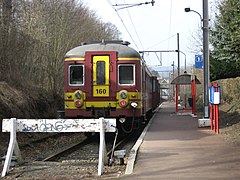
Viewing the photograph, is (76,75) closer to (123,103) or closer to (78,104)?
(78,104)

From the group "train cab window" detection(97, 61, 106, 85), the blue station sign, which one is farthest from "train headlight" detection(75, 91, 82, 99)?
the blue station sign

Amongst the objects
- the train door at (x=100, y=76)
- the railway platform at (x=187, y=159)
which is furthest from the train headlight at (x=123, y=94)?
the railway platform at (x=187, y=159)

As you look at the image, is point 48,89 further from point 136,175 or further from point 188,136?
point 136,175

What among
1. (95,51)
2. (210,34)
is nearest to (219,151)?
(95,51)

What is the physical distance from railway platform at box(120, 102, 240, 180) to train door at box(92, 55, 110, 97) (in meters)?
2.23

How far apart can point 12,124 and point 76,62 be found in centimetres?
681

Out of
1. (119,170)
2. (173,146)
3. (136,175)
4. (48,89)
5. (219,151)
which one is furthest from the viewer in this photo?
(48,89)

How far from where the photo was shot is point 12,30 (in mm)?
20906

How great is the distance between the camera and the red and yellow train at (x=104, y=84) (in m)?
16.4

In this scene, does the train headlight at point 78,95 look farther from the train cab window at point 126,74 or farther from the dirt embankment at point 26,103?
the dirt embankment at point 26,103

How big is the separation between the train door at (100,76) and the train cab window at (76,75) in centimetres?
49

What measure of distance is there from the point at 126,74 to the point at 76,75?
1.78m

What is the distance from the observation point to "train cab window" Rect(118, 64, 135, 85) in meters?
16.6

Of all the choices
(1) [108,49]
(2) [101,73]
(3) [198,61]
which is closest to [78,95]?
(2) [101,73]
